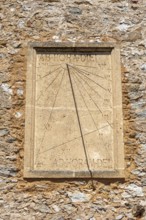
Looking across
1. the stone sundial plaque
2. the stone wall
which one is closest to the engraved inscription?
the stone sundial plaque

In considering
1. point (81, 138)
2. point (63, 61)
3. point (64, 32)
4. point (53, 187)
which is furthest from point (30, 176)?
point (64, 32)

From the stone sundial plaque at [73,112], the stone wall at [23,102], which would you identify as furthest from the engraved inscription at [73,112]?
the stone wall at [23,102]

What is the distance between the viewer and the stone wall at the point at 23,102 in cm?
504

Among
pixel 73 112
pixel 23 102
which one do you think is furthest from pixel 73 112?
pixel 23 102

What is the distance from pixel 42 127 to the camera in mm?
5301

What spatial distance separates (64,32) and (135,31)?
2.69ft

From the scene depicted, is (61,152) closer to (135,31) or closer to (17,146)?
(17,146)

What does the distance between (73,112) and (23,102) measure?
553mm

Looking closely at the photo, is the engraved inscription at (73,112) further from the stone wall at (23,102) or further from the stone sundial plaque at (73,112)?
the stone wall at (23,102)

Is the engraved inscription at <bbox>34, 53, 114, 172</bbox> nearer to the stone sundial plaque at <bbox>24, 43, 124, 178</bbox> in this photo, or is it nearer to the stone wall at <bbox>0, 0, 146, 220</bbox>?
the stone sundial plaque at <bbox>24, 43, 124, 178</bbox>

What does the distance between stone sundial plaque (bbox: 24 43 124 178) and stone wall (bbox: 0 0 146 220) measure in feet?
0.30

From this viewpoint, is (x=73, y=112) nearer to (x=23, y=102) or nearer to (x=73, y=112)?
(x=73, y=112)

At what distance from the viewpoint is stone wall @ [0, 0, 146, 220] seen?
16.5 ft

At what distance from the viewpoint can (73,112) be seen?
537cm
